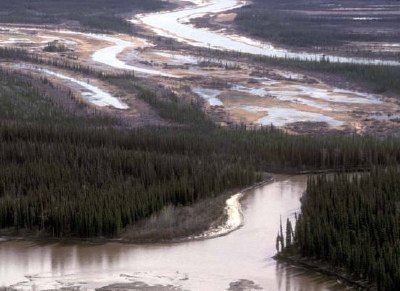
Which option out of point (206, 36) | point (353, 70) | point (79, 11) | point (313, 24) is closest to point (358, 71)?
point (353, 70)

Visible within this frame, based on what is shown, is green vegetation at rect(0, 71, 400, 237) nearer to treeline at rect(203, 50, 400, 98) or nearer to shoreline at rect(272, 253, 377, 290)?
shoreline at rect(272, 253, 377, 290)

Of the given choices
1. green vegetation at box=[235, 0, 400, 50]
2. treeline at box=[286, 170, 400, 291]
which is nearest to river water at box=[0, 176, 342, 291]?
treeline at box=[286, 170, 400, 291]

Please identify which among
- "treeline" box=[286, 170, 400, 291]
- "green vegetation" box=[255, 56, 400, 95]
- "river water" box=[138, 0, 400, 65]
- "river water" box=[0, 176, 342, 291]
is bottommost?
"river water" box=[0, 176, 342, 291]

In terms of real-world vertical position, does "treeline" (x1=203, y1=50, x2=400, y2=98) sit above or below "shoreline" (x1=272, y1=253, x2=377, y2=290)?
above

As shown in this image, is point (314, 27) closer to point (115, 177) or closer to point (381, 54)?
point (381, 54)

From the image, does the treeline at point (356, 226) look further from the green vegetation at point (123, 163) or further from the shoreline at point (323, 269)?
the green vegetation at point (123, 163)

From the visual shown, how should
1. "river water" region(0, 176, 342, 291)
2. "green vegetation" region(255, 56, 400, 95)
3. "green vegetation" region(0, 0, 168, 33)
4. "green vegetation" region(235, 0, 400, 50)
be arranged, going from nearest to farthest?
"river water" region(0, 176, 342, 291) → "green vegetation" region(255, 56, 400, 95) → "green vegetation" region(235, 0, 400, 50) → "green vegetation" region(0, 0, 168, 33)

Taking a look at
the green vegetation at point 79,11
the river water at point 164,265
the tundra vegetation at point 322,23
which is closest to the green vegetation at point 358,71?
the tundra vegetation at point 322,23
